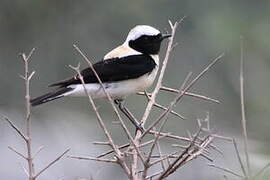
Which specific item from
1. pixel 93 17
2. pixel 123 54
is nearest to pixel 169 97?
pixel 93 17

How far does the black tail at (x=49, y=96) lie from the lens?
3980 mm

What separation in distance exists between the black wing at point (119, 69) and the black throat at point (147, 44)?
0.42 feet

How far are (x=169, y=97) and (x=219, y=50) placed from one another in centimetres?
114

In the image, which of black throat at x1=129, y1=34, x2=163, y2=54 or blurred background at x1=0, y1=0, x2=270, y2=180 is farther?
blurred background at x1=0, y1=0, x2=270, y2=180

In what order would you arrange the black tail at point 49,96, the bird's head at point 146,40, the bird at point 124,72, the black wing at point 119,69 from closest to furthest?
the black tail at point 49,96 < the bird at point 124,72 < the black wing at point 119,69 < the bird's head at point 146,40

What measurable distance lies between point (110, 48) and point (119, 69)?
644 cm

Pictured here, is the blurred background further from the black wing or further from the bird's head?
the black wing

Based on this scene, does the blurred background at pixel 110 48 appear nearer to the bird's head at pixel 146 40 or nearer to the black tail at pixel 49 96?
the bird's head at pixel 146 40

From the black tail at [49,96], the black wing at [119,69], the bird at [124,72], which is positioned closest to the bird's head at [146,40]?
the bird at [124,72]

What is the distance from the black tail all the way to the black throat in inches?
24.0

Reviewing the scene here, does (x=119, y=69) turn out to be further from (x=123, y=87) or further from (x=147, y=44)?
(x=147, y=44)

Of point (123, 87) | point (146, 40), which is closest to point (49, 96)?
point (123, 87)


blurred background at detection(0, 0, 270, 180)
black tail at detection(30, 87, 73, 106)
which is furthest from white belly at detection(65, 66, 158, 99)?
blurred background at detection(0, 0, 270, 180)

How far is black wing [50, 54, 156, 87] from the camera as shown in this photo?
430 centimetres
